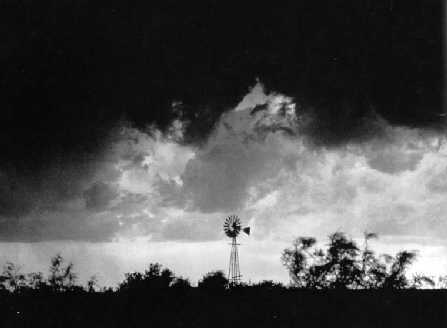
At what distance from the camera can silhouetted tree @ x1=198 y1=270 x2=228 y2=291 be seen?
164ft

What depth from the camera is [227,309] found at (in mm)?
39562

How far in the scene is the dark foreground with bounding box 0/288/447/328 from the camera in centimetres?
3847

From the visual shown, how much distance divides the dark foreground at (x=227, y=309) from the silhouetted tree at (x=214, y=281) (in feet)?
12.3

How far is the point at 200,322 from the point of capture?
1486 inches

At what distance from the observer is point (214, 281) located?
53.0 metres

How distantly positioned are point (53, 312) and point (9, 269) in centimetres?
1884

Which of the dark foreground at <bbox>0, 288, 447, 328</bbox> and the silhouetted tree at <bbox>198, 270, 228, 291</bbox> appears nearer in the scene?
the dark foreground at <bbox>0, 288, 447, 328</bbox>

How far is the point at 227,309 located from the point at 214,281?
530 inches

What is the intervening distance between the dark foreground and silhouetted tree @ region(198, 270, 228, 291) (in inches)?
148

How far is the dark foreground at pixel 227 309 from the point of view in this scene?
38469mm

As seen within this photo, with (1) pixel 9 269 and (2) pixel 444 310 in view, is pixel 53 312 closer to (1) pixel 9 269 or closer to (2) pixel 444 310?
(1) pixel 9 269

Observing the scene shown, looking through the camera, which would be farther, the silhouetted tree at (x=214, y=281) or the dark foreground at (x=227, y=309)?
the silhouetted tree at (x=214, y=281)

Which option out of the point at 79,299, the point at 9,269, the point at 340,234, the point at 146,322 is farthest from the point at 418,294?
the point at 9,269

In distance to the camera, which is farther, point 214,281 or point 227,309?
point 214,281
